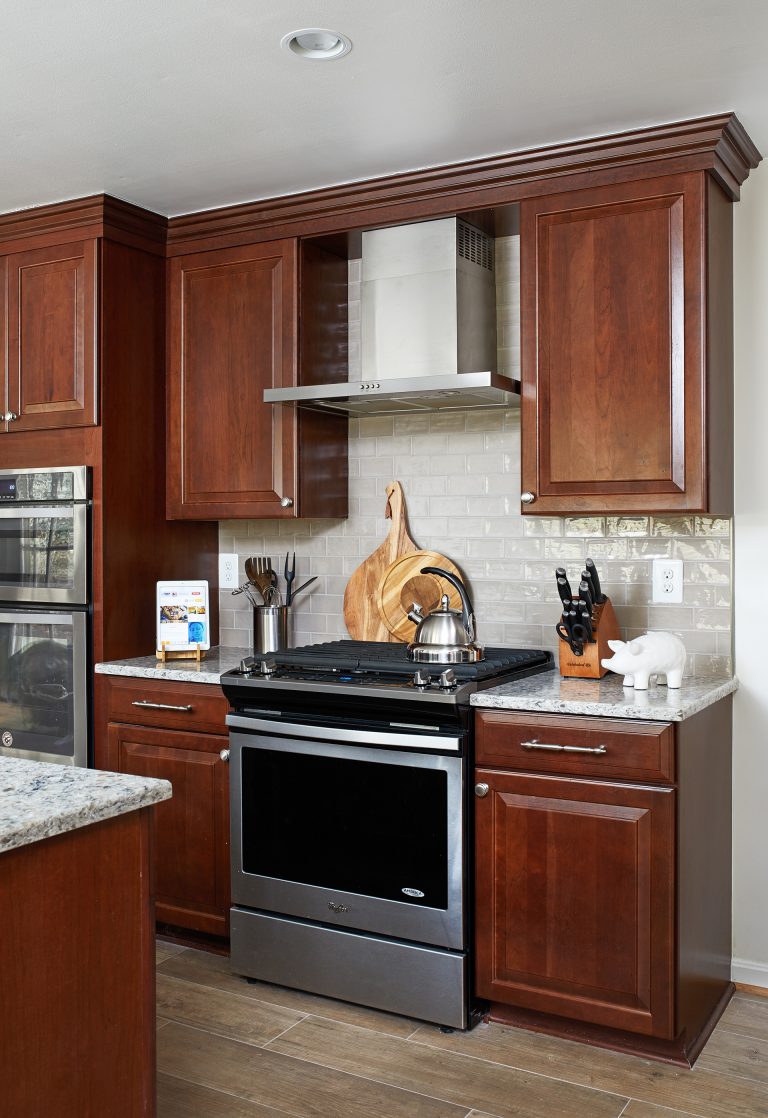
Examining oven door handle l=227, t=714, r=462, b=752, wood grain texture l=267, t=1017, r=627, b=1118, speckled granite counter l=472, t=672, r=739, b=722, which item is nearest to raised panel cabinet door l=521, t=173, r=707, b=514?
speckled granite counter l=472, t=672, r=739, b=722

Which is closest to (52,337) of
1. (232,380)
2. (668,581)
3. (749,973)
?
(232,380)

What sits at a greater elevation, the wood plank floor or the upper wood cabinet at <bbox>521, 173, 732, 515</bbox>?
the upper wood cabinet at <bbox>521, 173, 732, 515</bbox>

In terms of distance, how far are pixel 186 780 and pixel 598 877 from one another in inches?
51.7

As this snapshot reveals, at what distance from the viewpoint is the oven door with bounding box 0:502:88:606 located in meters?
3.35

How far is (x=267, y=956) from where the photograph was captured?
2936 mm

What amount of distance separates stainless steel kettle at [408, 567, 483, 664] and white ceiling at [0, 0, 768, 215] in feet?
4.19

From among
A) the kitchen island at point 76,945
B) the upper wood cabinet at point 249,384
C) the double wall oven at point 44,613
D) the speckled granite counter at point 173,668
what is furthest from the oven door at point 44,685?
the kitchen island at point 76,945

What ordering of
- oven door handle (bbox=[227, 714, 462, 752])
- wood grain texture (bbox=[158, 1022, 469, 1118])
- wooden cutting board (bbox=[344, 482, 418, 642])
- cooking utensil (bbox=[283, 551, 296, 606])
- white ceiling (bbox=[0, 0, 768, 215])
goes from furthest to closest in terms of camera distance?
cooking utensil (bbox=[283, 551, 296, 606]) → wooden cutting board (bbox=[344, 482, 418, 642]) → oven door handle (bbox=[227, 714, 462, 752]) → wood grain texture (bbox=[158, 1022, 469, 1118]) → white ceiling (bbox=[0, 0, 768, 215])

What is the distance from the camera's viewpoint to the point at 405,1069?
2508 millimetres

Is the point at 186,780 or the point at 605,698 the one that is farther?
the point at 186,780

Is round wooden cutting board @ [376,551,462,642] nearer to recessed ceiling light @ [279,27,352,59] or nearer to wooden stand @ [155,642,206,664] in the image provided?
wooden stand @ [155,642,206,664]

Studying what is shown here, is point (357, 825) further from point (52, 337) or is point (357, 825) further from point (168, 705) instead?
point (52, 337)

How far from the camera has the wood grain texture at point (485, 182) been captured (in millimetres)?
2717

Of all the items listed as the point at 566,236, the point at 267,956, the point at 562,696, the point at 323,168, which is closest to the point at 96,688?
the point at 267,956
